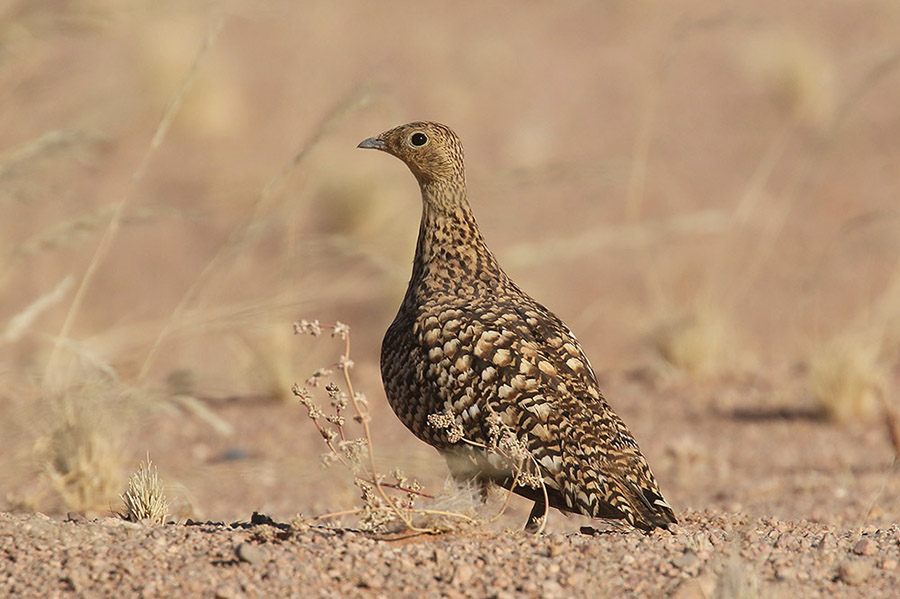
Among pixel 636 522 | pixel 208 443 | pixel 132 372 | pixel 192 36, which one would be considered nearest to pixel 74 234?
pixel 132 372

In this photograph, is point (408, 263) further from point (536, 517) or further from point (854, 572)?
point (854, 572)

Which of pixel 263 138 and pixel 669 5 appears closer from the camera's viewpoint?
pixel 263 138

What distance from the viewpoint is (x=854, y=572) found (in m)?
3.85

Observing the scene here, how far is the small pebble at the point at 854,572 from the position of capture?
12.6 feet

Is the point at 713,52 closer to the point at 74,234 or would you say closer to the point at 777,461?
the point at 777,461

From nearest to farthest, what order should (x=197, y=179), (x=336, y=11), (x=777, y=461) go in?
(x=777, y=461), (x=197, y=179), (x=336, y=11)

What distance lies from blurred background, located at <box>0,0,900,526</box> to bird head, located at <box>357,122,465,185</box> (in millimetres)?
194

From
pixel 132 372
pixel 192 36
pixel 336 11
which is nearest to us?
pixel 132 372

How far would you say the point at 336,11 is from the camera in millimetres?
20062

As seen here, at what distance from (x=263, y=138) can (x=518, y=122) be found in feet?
11.9

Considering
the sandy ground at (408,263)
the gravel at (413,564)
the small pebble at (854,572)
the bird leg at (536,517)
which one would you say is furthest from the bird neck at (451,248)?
the small pebble at (854,572)

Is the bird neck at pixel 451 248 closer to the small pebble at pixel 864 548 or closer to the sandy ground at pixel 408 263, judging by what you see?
the sandy ground at pixel 408 263

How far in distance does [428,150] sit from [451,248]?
1.80ft

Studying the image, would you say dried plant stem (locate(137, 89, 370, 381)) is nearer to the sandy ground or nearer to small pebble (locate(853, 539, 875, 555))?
the sandy ground
